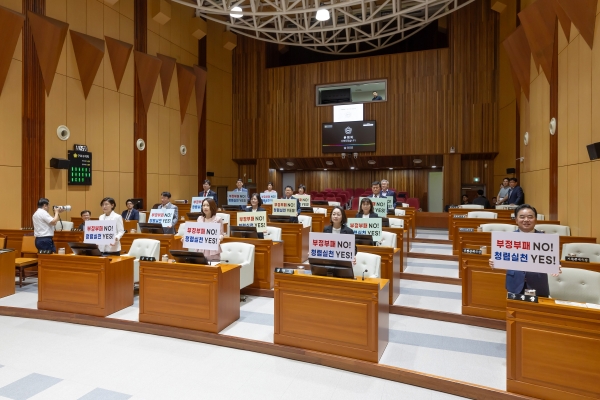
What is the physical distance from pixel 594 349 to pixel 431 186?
42.0 ft

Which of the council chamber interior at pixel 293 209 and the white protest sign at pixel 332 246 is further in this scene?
the white protest sign at pixel 332 246

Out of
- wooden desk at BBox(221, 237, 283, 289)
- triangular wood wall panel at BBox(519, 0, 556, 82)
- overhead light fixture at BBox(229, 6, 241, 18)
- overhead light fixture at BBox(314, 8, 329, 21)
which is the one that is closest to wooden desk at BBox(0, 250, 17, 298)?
wooden desk at BBox(221, 237, 283, 289)

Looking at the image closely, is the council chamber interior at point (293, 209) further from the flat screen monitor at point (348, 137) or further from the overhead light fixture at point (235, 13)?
the overhead light fixture at point (235, 13)

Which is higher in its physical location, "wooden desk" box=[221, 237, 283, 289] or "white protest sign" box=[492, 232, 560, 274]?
"white protest sign" box=[492, 232, 560, 274]

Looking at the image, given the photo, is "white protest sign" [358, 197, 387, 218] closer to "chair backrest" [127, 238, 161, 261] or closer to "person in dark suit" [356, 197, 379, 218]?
"person in dark suit" [356, 197, 379, 218]

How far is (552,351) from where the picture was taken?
247 centimetres

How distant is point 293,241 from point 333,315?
3025 millimetres

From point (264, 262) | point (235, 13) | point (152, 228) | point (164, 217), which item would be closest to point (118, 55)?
point (235, 13)

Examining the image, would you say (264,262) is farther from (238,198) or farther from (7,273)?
(238,198)

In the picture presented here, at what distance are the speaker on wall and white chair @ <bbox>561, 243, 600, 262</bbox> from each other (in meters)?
1.53

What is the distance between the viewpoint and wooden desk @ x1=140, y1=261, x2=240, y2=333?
146 inches

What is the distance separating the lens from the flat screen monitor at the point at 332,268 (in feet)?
10.5

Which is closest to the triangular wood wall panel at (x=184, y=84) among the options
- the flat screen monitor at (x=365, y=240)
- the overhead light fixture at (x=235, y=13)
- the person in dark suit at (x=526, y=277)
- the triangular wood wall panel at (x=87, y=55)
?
the overhead light fixture at (x=235, y=13)

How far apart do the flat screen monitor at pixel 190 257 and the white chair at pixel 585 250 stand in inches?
163
